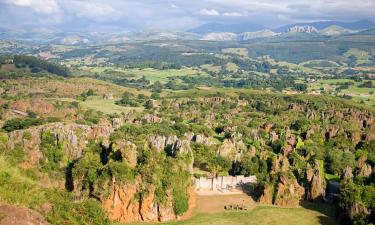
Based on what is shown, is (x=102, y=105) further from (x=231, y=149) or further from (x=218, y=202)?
(x=218, y=202)

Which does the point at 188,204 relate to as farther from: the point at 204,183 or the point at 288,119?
the point at 288,119

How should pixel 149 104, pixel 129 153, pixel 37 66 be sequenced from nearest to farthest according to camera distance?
1. pixel 129 153
2. pixel 149 104
3. pixel 37 66

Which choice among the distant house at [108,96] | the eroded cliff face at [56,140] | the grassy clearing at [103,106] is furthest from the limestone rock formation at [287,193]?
the distant house at [108,96]

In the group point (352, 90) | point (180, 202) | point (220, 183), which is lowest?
point (352, 90)

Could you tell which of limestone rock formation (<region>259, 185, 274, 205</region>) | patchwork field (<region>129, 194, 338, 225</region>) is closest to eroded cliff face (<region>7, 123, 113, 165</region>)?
patchwork field (<region>129, 194, 338, 225</region>)

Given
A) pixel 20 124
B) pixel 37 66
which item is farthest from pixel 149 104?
pixel 37 66

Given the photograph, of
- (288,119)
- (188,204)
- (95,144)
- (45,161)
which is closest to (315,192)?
(188,204)
